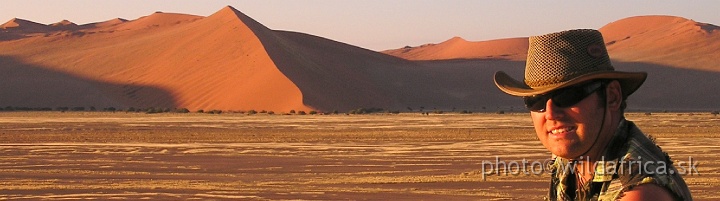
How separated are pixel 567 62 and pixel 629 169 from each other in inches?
10.3

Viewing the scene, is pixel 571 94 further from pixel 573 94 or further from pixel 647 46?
pixel 647 46

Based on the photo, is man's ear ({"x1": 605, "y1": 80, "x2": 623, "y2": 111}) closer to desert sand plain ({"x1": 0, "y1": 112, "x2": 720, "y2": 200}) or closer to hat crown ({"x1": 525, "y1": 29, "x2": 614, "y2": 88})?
hat crown ({"x1": 525, "y1": 29, "x2": 614, "y2": 88})

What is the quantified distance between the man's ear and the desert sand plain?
10.2 m

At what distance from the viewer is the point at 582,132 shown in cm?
239

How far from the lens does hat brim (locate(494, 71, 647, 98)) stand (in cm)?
235

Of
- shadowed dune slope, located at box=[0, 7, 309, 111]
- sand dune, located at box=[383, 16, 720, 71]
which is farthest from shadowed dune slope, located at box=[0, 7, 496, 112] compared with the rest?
sand dune, located at box=[383, 16, 720, 71]

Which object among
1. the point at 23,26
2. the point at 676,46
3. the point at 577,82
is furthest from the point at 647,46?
the point at 577,82

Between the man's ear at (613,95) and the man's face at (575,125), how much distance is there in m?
0.02

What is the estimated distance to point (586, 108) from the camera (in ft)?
7.89

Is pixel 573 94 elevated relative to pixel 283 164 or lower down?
elevated

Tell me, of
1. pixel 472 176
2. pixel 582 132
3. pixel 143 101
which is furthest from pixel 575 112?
pixel 143 101

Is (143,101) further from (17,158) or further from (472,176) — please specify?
(472,176)

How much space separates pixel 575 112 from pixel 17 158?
18653 millimetres

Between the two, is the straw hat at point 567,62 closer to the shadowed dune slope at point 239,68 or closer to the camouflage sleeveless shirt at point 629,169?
the camouflage sleeveless shirt at point 629,169
